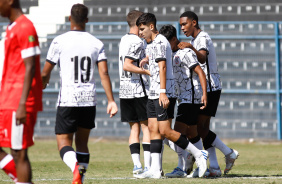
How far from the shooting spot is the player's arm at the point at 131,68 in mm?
8639

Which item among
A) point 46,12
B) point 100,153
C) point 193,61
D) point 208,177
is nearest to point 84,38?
point 193,61

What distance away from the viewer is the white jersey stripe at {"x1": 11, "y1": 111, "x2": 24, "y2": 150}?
5660 millimetres

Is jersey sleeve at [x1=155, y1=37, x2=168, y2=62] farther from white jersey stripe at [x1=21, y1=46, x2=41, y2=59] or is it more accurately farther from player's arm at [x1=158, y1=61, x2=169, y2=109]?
white jersey stripe at [x1=21, y1=46, x2=41, y2=59]

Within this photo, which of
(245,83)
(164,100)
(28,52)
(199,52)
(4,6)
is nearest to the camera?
(28,52)

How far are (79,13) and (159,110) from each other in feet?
6.53

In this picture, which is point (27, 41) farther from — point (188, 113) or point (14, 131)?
point (188, 113)

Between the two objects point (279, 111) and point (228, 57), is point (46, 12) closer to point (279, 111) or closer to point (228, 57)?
point (228, 57)

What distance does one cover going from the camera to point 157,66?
840cm

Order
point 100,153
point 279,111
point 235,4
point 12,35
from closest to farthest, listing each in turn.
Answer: point 12,35 < point 100,153 < point 279,111 < point 235,4

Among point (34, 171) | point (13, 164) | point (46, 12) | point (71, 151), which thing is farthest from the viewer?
point (46, 12)

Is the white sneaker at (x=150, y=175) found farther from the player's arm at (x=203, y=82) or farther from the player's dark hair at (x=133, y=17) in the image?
the player's dark hair at (x=133, y=17)

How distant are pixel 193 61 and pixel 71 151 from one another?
7.92 ft

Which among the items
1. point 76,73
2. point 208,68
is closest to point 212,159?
point 208,68

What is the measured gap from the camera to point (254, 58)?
57.0 ft
